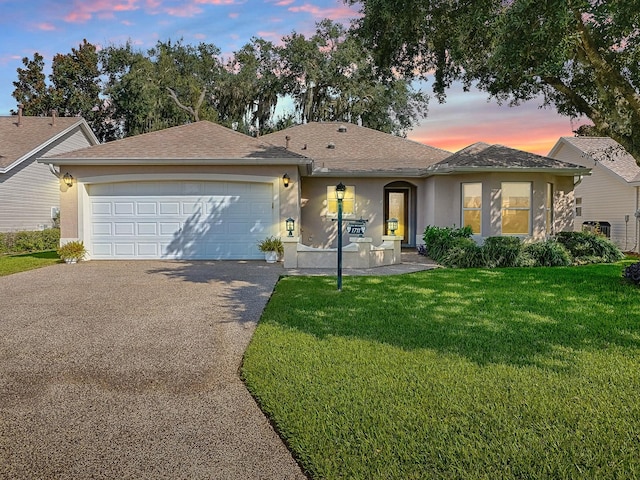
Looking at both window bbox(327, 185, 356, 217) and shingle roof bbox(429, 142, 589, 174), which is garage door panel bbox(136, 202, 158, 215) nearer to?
window bbox(327, 185, 356, 217)

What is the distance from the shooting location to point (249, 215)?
12.8 metres

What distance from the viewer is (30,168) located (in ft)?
60.6

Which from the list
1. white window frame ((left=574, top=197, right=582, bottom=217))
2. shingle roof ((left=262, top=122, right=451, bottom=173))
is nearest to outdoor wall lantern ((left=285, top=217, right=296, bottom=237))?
shingle roof ((left=262, top=122, right=451, bottom=173))

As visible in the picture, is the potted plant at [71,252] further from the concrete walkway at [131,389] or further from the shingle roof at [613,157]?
the shingle roof at [613,157]

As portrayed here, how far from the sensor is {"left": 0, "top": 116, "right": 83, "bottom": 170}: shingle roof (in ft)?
57.8

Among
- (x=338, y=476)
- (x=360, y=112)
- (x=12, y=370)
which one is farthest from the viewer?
(x=360, y=112)

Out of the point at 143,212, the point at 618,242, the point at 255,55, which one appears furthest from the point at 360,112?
the point at 143,212

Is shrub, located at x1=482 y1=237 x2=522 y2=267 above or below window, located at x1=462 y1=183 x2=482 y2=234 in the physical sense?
below

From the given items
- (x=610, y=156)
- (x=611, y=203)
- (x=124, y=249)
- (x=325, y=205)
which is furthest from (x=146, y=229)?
(x=611, y=203)

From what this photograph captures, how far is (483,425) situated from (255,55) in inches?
1272

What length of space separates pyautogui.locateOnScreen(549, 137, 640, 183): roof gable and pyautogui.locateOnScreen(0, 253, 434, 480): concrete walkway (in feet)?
41.9

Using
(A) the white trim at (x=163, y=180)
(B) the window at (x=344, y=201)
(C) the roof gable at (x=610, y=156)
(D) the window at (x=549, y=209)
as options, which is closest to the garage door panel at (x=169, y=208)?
(A) the white trim at (x=163, y=180)

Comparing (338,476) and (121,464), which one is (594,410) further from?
(121,464)

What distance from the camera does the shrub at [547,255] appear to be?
11.7m
